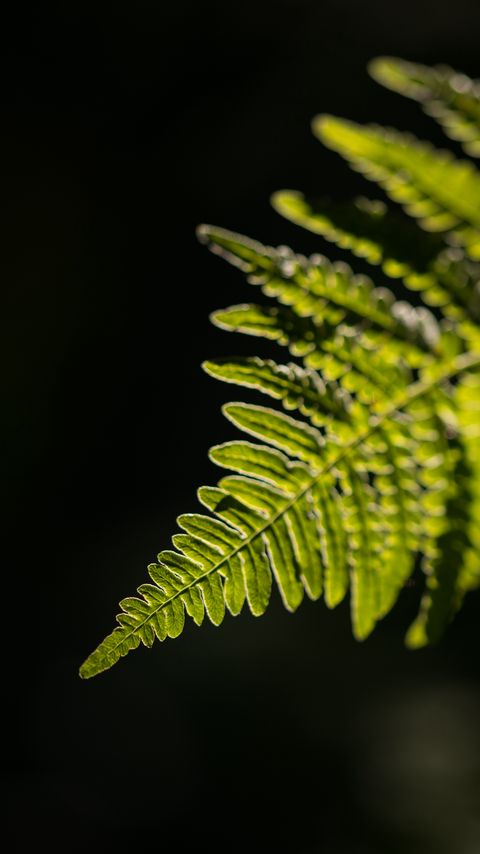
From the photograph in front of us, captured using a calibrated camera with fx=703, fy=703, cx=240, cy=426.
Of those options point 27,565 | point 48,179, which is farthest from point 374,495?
point 48,179

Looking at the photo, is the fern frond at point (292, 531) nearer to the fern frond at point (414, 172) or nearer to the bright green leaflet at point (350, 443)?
the bright green leaflet at point (350, 443)

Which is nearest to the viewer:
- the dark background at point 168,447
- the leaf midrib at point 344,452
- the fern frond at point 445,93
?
the fern frond at point 445,93

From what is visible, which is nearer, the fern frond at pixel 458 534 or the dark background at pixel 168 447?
the fern frond at pixel 458 534

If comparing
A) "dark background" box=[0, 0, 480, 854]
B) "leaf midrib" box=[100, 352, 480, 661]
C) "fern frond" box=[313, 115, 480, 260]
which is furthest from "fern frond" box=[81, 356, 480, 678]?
"dark background" box=[0, 0, 480, 854]

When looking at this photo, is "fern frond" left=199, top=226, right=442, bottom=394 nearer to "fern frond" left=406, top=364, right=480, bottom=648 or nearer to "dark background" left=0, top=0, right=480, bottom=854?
"fern frond" left=406, top=364, right=480, bottom=648

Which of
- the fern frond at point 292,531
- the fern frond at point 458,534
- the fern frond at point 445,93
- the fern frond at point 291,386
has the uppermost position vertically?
the fern frond at point 445,93

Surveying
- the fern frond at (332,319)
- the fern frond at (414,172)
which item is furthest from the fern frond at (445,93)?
the fern frond at (332,319)

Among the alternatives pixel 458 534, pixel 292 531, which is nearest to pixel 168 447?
pixel 292 531

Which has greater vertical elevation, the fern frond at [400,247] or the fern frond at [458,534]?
the fern frond at [400,247]
